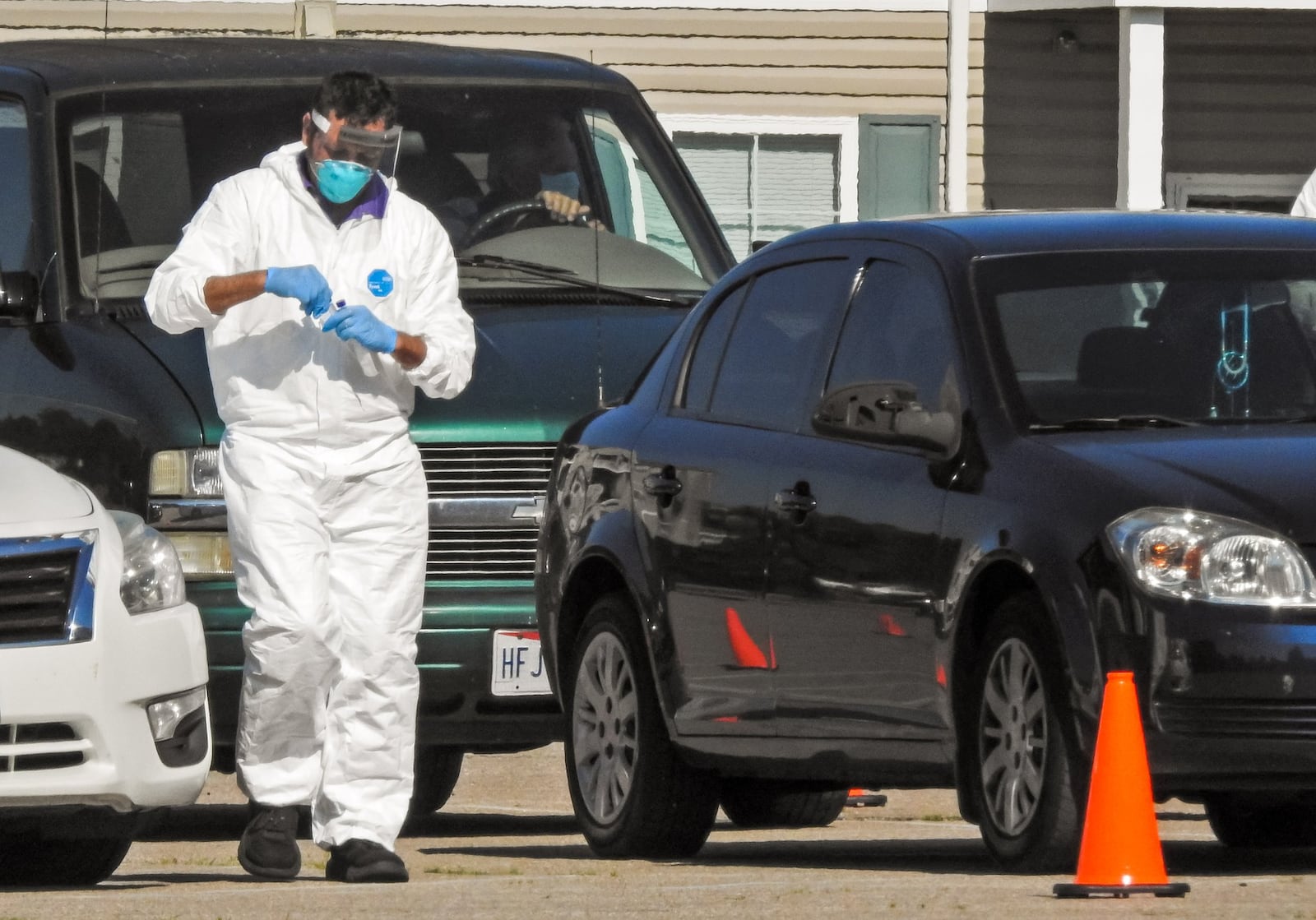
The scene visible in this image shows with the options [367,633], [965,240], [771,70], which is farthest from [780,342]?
[771,70]

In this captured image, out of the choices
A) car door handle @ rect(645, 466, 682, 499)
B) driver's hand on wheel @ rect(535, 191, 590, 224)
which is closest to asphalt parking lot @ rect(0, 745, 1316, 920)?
car door handle @ rect(645, 466, 682, 499)

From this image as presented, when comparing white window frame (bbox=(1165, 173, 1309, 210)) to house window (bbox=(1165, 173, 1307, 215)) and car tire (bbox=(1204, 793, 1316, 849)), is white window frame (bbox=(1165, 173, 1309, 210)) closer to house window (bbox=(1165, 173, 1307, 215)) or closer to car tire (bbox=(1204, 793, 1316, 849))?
house window (bbox=(1165, 173, 1307, 215))

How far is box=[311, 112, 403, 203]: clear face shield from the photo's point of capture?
27.2 feet

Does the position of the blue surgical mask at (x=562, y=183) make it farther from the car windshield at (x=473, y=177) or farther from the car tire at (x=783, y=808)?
the car tire at (x=783, y=808)

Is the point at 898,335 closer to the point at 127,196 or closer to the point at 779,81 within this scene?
the point at 127,196

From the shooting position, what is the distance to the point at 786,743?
26.6ft

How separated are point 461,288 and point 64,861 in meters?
2.64

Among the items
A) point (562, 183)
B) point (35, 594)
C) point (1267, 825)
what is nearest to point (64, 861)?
point (35, 594)

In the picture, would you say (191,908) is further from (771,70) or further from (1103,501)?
(771,70)

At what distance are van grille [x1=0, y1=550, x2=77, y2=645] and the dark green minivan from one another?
154 centimetres

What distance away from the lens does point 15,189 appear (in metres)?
10.2

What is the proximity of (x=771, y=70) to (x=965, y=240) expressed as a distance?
462 inches

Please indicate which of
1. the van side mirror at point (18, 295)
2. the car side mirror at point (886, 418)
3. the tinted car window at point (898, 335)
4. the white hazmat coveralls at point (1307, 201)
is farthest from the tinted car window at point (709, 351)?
the white hazmat coveralls at point (1307, 201)

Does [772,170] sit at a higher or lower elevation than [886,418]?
higher
